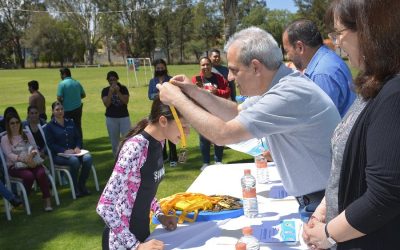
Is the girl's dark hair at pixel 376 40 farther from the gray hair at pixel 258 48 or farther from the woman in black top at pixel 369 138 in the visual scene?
the gray hair at pixel 258 48

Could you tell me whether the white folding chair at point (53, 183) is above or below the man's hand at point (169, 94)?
below

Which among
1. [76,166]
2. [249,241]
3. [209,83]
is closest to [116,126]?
[76,166]

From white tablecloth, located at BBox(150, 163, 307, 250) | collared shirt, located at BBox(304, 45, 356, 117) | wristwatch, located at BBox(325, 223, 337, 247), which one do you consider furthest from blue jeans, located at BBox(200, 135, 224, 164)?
wristwatch, located at BBox(325, 223, 337, 247)

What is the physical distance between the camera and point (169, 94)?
2.25 metres

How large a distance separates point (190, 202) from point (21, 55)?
→ 74.0 m

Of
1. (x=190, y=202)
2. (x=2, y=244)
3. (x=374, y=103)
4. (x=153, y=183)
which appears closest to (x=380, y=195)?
(x=374, y=103)

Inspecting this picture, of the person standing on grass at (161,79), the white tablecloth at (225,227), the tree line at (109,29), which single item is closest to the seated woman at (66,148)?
the person standing on grass at (161,79)

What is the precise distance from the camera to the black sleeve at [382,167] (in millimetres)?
1312

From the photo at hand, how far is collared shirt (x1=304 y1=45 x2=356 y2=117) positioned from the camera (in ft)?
11.9

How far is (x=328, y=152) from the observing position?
2.21 m

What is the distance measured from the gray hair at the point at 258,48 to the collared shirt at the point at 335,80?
1494mm

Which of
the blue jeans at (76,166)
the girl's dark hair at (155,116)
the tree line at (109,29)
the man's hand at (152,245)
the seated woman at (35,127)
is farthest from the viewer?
the tree line at (109,29)

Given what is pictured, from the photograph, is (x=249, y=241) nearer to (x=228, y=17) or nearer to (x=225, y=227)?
(x=225, y=227)

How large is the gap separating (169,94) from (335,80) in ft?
6.09
